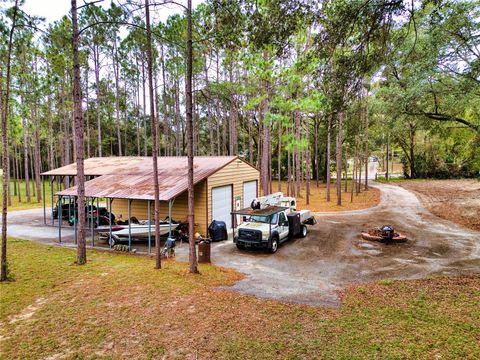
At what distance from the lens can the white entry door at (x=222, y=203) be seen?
1518cm

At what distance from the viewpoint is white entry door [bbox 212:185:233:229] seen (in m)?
15.2

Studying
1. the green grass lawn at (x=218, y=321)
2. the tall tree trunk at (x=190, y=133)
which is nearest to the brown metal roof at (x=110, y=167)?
the tall tree trunk at (x=190, y=133)

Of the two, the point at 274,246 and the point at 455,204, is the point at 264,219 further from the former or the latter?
the point at 455,204

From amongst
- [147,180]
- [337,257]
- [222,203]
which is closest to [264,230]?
[337,257]

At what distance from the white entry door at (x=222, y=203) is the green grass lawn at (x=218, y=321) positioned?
644 cm

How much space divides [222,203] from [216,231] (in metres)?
2.18

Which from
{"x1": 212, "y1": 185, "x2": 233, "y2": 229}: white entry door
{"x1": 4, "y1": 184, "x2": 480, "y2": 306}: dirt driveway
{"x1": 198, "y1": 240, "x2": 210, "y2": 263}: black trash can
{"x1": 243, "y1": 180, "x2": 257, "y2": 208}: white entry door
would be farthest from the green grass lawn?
{"x1": 243, "y1": 180, "x2": 257, "y2": 208}: white entry door

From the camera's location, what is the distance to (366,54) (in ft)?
25.2

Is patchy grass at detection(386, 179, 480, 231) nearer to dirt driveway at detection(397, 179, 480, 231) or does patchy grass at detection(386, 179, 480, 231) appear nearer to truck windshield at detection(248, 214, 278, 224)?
dirt driveway at detection(397, 179, 480, 231)

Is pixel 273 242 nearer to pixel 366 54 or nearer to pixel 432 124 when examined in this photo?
pixel 366 54

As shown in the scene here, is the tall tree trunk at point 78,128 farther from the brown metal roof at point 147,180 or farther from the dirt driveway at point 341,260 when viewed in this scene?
the dirt driveway at point 341,260

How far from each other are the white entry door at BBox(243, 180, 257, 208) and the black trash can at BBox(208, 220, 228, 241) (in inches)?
165

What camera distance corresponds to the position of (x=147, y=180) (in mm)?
15023

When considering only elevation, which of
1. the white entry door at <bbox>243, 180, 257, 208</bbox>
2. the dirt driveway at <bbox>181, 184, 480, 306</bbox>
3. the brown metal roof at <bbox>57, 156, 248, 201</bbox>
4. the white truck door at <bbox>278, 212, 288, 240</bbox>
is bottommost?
the dirt driveway at <bbox>181, 184, 480, 306</bbox>
